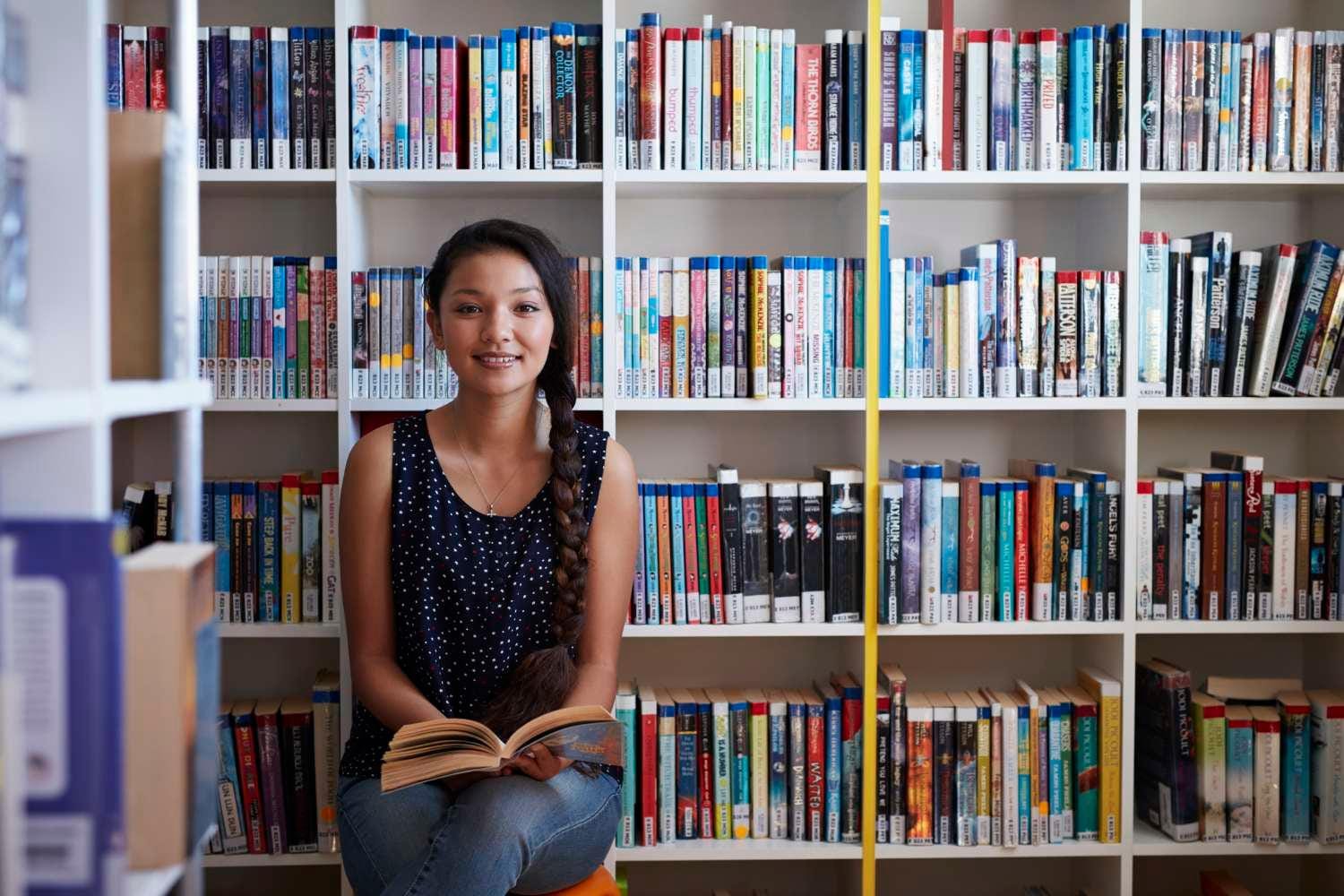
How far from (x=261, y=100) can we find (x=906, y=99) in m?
1.15

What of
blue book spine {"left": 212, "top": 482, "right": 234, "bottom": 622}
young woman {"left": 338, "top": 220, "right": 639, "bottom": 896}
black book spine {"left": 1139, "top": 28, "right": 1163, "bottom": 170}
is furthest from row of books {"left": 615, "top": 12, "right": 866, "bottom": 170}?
blue book spine {"left": 212, "top": 482, "right": 234, "bottom": 622}

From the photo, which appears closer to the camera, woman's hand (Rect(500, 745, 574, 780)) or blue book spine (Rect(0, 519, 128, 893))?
blue book spine (Rect(0, 519, 128, 893))

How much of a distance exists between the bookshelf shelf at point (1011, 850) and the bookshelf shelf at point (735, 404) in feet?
2.71

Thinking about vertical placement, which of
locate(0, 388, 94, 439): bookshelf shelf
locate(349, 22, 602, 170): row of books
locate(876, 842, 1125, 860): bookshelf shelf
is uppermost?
locate(349, 22, 602, 170): row of books

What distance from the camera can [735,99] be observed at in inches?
84.7

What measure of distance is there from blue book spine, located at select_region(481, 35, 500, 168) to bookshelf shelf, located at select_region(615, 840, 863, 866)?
1281 millimetres

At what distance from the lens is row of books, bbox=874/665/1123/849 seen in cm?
222

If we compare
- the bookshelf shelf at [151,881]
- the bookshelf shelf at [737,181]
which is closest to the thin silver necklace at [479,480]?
the bookshelf shelf at [737,181]

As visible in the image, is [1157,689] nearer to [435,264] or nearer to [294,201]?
[435,264]

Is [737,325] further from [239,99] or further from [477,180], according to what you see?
[239,99]

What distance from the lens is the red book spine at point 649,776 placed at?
2197mm

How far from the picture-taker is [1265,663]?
2502mm

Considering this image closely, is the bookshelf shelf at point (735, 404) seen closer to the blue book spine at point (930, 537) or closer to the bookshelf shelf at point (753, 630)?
the blue book spine at point (930, 537)

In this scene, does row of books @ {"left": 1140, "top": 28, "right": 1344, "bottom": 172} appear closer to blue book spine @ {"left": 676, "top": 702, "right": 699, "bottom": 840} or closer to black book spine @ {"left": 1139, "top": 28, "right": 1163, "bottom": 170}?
black book spine @ {"left": 1139, "top": 28, "right": 1163, "bottom": 170}
